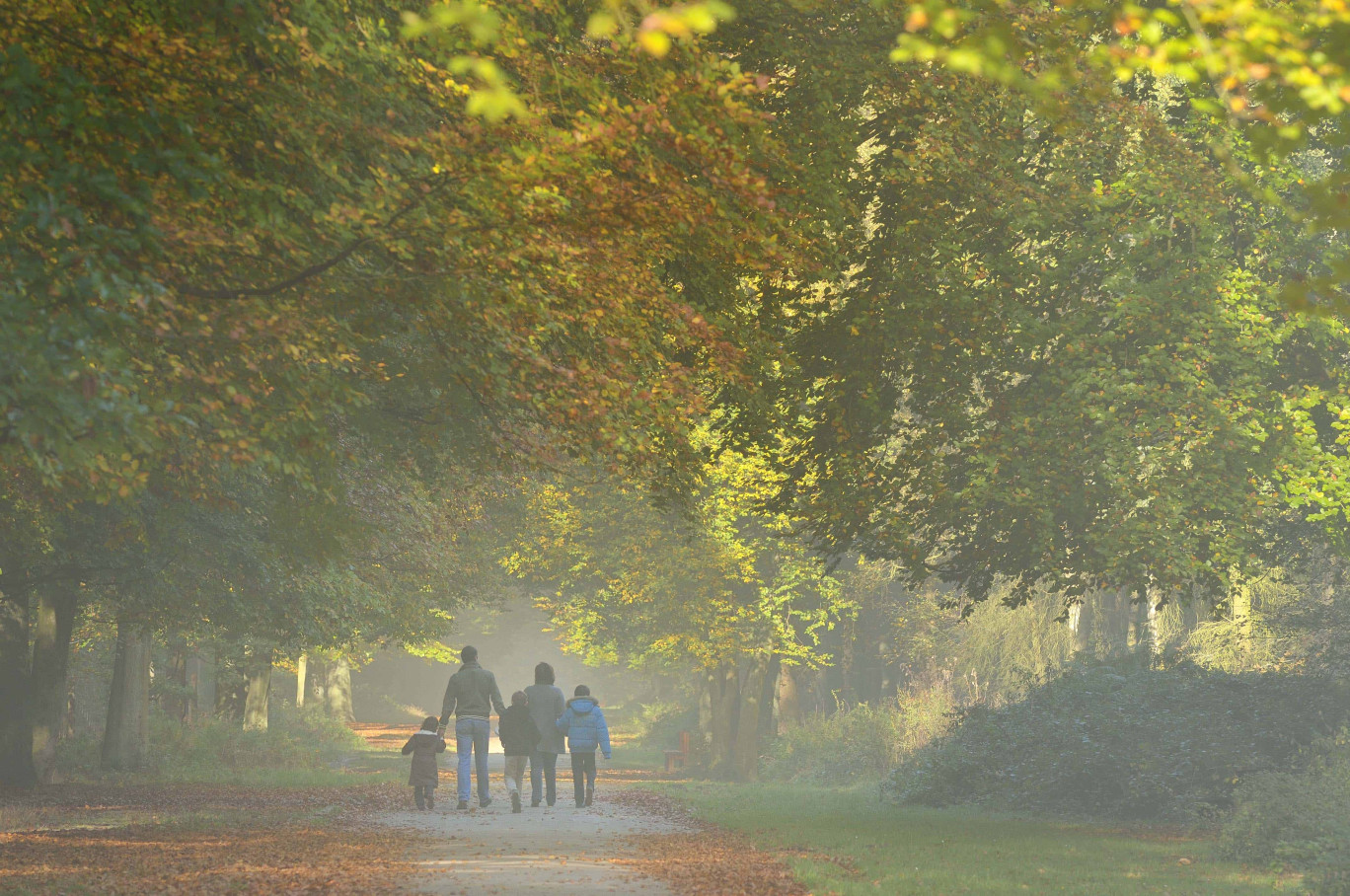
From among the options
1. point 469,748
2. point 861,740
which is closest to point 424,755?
point 469,748

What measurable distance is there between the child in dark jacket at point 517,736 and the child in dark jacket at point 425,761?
91 cm

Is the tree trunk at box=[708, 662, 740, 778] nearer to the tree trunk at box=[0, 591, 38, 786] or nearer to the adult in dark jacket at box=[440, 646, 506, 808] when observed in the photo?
the adult in dark jacket at box=[440, 646, 506, 808]

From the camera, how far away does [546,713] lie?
19312 mm

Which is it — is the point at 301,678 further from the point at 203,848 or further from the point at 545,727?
the point at 203,848

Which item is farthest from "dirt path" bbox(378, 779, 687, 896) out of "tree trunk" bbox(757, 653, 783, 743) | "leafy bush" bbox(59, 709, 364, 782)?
"tree trunk" bbox(757, 653, 783, 743)

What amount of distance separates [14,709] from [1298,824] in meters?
18.4

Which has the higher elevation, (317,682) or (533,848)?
(317,682)

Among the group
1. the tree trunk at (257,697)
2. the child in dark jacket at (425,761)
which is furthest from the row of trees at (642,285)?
the tree trunk at (257,697)

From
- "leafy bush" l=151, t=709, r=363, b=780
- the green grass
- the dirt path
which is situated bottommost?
the green grass

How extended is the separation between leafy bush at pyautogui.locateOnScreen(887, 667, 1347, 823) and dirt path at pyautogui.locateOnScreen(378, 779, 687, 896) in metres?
5.66

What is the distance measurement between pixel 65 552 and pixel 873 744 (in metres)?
18.6

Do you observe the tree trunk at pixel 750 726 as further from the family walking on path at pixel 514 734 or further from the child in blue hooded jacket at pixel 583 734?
the family walking on path at pixel 514 734

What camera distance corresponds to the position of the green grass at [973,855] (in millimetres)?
12828

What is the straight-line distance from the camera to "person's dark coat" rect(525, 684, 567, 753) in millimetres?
19281
